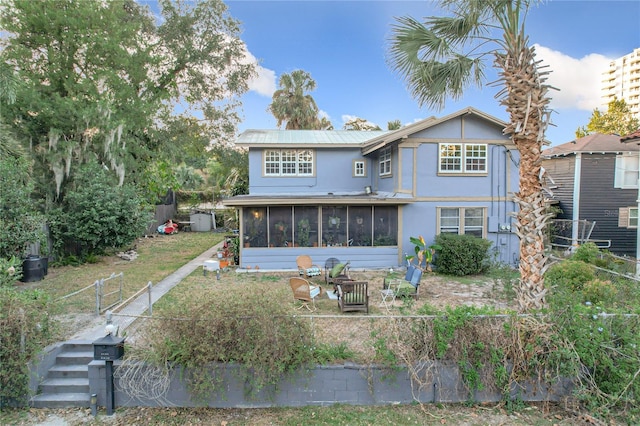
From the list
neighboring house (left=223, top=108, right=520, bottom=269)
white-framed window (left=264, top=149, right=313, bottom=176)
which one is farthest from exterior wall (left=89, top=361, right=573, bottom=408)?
white-framed window (left=264, top=149, right=313, bottom=176)

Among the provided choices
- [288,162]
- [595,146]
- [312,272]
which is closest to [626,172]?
[595,146]

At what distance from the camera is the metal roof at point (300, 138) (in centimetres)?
1562

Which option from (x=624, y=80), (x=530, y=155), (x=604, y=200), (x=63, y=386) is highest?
(x=624, y=80)

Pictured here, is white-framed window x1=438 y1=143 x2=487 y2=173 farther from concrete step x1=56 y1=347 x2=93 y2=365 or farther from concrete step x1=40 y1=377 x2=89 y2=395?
concrete step x1=40 y1=377 x2=89 y2=395

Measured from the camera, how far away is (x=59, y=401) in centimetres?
530

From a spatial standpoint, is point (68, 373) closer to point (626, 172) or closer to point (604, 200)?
point (604, 200)

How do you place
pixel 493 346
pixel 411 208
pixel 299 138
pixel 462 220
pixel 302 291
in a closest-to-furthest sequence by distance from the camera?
pixel 493 346
pixel 302 291
pixel 411 208
pixel 462 220
pixel 299 138

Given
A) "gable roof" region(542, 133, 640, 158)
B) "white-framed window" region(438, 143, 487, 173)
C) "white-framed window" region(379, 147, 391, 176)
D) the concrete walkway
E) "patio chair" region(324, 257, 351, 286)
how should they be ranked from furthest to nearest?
"gable roof" region(542, 133, 640, 158) < "white-framed window" region(379, 147, 391, 176) < "white-framed window" region(438, 143, 487, 173) < "patio chair" region(324, 257, 351, 286) < the concrete walkway

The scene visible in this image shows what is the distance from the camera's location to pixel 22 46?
12.9 meters

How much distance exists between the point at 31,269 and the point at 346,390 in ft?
35.7

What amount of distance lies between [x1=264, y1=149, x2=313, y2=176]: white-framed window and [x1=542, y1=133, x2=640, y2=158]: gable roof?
10739 millimetres

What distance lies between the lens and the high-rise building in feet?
238

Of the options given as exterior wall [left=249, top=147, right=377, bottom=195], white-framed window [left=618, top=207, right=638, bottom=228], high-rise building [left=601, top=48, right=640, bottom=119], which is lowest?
white-framed window [left=618, top=207, right=638, bottom=228]

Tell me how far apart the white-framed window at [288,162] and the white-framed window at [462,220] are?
20.2 feet
